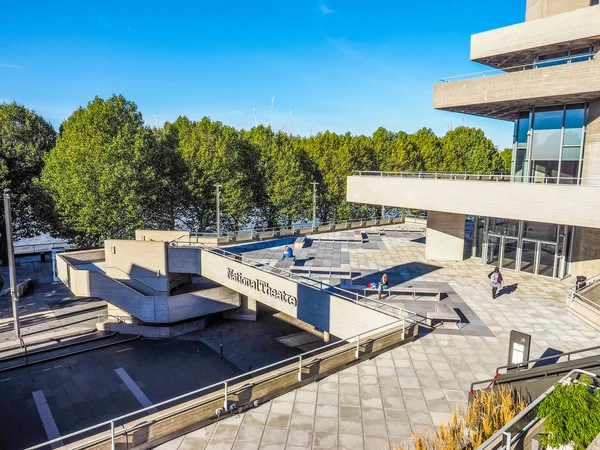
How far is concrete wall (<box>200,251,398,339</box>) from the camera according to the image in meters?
15.3

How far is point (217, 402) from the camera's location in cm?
862

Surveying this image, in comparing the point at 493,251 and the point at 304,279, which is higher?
the point at 493,251

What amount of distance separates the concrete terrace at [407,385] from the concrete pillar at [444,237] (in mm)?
4865

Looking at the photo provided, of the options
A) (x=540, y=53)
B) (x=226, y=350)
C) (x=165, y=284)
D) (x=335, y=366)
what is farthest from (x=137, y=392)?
(x=540, y=53)

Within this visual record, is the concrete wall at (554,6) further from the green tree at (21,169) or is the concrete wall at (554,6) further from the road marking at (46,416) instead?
the green tree at (21,169)

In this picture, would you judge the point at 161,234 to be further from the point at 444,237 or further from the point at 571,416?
the point at 571,416

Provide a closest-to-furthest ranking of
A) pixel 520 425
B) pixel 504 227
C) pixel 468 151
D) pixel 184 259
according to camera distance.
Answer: pixel 520 425 → pixel 504 227 → pixel 184 259 → pixel 468 151

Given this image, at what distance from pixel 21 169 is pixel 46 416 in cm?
2393

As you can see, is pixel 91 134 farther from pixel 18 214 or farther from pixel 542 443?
pixel 542 443

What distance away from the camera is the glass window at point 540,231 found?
67.7 feet

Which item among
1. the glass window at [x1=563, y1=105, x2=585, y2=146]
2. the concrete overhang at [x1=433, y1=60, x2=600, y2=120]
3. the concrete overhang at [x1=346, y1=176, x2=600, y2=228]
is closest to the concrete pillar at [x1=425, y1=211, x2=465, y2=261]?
the concrete overhang at [x1=346, y1=176, x2=600, y2=228]

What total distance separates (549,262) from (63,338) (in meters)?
26.1

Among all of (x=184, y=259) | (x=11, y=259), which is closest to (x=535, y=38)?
(x=184, y=259)

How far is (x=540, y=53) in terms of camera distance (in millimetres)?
20000
